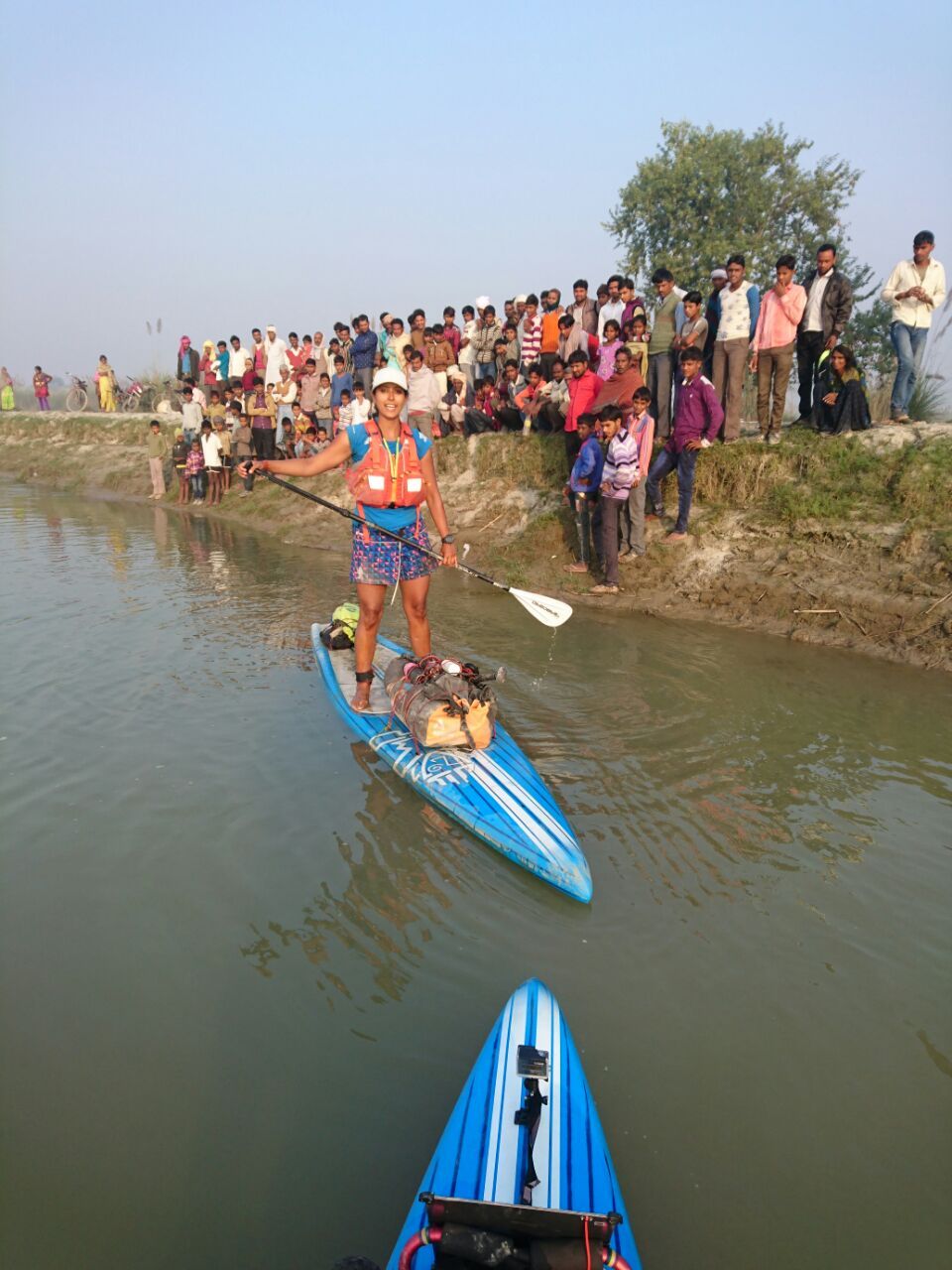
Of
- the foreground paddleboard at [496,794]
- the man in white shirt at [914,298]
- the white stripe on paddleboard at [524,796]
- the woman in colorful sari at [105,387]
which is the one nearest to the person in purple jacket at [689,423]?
the man in white shirt at [914,298]

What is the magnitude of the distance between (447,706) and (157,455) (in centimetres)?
1704

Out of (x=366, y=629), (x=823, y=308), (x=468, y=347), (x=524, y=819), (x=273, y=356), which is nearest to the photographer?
(x=524, y=819)

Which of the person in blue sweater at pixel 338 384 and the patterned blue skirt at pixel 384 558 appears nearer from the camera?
the patterned blue skirt at pixel 384 558

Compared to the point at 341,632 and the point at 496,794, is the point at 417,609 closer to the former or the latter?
the point at 341,632

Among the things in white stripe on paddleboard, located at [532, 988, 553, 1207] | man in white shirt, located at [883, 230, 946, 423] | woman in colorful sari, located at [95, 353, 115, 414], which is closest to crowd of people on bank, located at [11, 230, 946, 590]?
man in white shirt, located at [883, 230, 946, 423]

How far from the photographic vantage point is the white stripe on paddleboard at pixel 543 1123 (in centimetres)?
240

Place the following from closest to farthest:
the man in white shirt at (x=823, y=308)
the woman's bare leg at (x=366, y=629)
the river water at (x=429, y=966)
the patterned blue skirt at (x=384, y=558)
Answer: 1. the river water at (x=429, y=966)
2. the patterned blue skirt at (x=384, y=558)
3. the woman's bare leg at (x=366, y=629)
4. the man in white shirt at (x=823, y=308)

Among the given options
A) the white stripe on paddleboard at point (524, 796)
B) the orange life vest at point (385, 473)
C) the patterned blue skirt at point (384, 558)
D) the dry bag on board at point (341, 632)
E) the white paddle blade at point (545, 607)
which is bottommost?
the white stripe on paddleboard at point (524, 796)

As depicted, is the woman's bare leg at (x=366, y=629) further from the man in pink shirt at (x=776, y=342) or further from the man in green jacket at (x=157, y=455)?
the man in green jacket at (x=157, y=455)

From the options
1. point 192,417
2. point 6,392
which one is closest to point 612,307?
point 192,417

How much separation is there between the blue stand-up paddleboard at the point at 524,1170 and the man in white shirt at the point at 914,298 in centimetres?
865

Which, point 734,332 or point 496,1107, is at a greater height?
point 734,332

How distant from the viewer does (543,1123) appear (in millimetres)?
2645

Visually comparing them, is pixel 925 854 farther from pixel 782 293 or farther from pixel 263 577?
pixel 263 577
